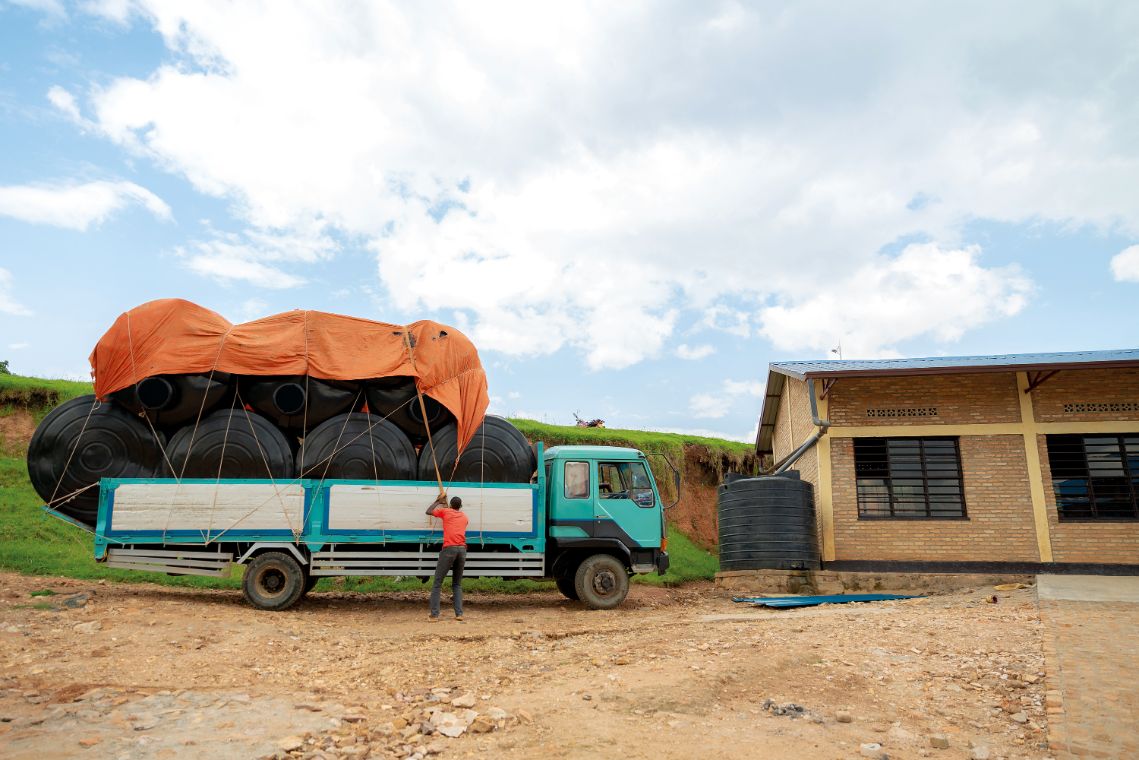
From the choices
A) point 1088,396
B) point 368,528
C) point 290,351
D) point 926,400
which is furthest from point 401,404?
point 1088,396

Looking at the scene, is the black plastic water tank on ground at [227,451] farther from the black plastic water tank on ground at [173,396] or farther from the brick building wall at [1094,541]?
the brick building wall at [1094,541]

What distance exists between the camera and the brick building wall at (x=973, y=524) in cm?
1306

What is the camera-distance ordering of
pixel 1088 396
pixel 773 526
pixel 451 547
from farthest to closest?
pixel 1088 396 < pixel 773 526 < pixel 451 547

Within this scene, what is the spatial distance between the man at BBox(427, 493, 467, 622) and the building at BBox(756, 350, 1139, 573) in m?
7.10

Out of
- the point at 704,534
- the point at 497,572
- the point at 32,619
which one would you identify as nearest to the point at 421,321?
the point at 497,572

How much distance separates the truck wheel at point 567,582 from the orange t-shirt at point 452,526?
240 cm

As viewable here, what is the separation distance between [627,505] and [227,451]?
594 cm

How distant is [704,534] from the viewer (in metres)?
21.1

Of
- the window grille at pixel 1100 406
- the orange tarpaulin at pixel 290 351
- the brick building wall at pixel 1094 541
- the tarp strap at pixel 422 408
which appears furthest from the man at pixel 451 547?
the window grille at pixel 1100 406

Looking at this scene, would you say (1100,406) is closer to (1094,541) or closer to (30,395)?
(1094,541)

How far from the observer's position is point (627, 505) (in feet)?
37.2

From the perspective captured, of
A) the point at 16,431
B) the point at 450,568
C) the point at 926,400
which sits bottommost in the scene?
the point at 450,568

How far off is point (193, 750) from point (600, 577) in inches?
294

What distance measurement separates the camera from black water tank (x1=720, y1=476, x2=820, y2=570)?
12984mm
